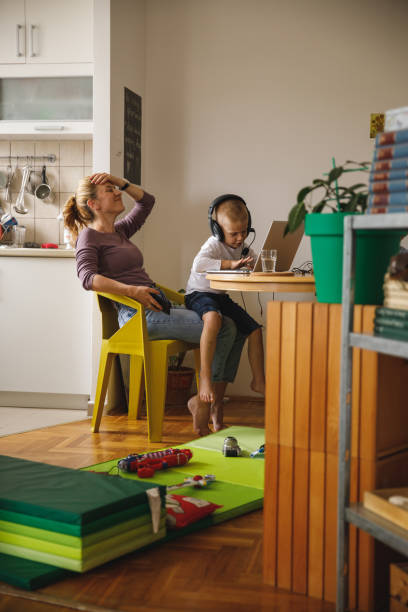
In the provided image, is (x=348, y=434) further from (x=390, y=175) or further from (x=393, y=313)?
(x=390, y=175)

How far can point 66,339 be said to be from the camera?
4.11m

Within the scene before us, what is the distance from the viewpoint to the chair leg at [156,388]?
3.37 m

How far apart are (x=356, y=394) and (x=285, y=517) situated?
0.38 meters

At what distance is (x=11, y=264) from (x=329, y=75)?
219 cm

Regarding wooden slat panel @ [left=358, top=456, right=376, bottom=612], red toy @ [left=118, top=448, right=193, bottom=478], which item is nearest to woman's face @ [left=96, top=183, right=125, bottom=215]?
red toy @ [left=118, top=448, right=193, bottom=478]

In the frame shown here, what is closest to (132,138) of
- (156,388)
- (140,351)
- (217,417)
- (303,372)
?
(140,351)

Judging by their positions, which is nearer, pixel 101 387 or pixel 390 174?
pixel 390 174

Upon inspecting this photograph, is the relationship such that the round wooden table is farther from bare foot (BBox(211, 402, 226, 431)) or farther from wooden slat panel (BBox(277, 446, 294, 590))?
wooden slat panel (BBox(277, 446, 294, 590))

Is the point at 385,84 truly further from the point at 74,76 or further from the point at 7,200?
the point at 7,200

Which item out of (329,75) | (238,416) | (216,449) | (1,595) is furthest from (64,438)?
(329,75)

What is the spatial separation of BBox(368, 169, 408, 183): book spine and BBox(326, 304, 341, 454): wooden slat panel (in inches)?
12.9

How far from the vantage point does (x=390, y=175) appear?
4.89 feet

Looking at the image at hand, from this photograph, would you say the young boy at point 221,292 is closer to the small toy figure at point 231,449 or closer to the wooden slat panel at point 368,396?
the small toy figure at point 231,449

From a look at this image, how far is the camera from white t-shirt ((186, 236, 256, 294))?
11.7 feet
